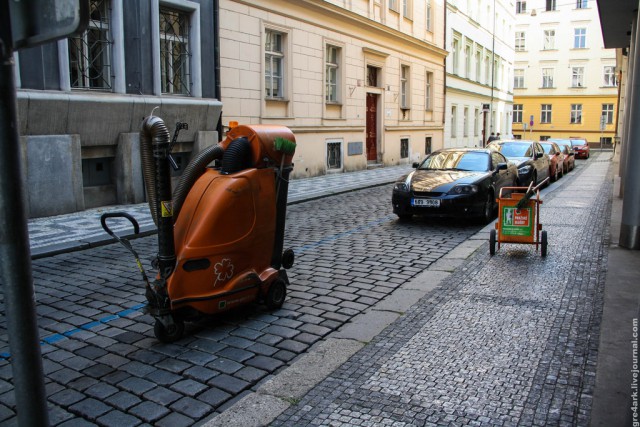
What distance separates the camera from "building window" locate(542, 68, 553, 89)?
199 ft

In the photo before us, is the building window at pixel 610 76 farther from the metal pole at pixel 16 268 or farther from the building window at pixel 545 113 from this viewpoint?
the metal pole at pixel 16 268

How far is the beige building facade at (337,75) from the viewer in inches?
658

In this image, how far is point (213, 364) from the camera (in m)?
4.36

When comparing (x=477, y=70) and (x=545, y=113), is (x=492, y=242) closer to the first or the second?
(x=477, y=70)

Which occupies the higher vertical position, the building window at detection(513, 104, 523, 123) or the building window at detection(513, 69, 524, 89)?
the building window at detection(513, 69, 524, 89)

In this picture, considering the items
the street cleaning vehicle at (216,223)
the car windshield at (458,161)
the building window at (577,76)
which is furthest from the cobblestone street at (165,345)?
the building window at (577,76)

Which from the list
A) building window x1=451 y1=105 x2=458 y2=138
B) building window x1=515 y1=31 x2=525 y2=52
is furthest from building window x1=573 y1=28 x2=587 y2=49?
building window x1=451 y1=105 x2=458 y2=138

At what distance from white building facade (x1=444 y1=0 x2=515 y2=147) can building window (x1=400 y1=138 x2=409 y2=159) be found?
20.0 ft

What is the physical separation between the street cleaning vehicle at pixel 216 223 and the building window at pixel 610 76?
60.7 meters

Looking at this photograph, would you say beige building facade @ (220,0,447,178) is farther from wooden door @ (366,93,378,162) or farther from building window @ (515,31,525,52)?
building window @ (515,31,525,52)

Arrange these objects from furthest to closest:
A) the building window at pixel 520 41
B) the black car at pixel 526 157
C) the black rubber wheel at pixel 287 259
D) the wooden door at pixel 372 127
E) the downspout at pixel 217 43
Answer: the building window at pixel 520 41 → the wooden door at pixel 372 127 → the black car at pixel 526 157 → the downspout at pixel 217 43 → the black rubber wheel at pixel 287 259

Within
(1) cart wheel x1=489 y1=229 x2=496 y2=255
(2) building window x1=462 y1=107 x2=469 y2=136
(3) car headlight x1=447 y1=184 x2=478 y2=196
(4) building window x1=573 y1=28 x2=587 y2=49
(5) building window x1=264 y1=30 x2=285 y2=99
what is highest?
(4) building window x1=573 y1=28 x2=587 y2=49

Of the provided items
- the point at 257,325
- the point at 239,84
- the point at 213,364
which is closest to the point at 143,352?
the point at 213,364

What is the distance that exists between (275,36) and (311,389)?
16.1 metres
